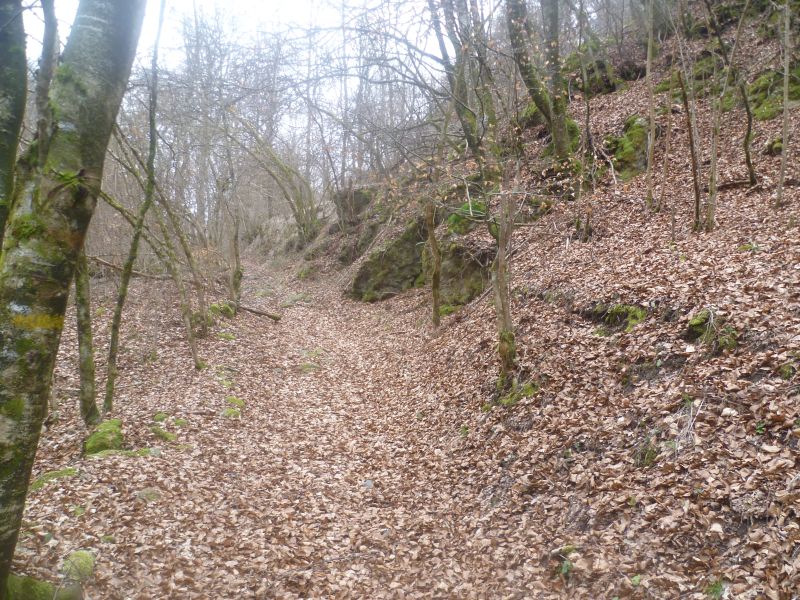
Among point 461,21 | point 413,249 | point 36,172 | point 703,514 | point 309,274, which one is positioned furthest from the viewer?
point 309,274

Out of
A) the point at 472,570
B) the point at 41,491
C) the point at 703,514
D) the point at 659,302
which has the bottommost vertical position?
the point at 472,570

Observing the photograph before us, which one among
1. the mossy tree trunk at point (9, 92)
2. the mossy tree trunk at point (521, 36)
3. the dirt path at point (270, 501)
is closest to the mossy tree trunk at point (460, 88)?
the mossy tree trunk at point (521, 36)

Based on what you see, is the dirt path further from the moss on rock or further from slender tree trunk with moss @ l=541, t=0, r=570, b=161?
slender tree trunk with moss @ l=541, t=0, r=570, b=161

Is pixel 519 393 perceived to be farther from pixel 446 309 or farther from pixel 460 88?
A: pixel 460 88

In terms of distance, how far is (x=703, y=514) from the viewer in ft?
14.3

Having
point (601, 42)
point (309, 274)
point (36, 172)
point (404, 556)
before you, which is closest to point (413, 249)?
point (309, 274)

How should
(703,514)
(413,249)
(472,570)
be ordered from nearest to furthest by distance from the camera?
(703,514) → (472,570) → (413,249)

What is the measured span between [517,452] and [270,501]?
11.2 ft

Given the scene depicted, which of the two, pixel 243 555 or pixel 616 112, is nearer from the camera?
pixel 243 555

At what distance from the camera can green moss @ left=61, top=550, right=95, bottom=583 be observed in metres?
4.31

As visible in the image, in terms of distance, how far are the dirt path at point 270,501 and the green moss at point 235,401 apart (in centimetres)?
7

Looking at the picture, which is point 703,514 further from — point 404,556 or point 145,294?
point 145,294

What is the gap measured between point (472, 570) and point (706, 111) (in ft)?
49.4

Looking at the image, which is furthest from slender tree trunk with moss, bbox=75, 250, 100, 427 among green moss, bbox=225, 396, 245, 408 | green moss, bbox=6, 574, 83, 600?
green moss, bbox=6, 574, 83, 600
